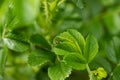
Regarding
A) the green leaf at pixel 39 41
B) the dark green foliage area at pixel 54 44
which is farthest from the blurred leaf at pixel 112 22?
the green leaf at pixel 39 41

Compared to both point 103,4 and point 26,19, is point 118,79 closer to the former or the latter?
point 26,19

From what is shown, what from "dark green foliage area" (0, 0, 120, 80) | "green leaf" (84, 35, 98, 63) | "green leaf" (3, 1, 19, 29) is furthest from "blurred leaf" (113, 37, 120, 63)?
"green leaf" (3, 1, 19, 29)

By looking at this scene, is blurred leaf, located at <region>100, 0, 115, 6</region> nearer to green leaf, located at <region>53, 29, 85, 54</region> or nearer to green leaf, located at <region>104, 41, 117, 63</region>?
green leaf, located at <region>104, 41, 117, 63</region>

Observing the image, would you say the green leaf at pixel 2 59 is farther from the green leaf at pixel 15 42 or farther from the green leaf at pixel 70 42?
the green leaf at pixel 70 42

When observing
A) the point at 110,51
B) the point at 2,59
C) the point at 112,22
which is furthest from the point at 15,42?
the point at 112,22

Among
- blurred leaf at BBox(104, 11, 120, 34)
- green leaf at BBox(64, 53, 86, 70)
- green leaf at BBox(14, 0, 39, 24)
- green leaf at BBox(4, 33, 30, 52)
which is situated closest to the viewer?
green leaf at BBox(64, 53, 86, 70)

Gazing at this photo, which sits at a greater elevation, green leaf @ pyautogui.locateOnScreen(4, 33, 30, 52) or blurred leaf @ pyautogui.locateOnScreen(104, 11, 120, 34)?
green leaf @ pyautogui.locateOnScreen(4, 33, 30, 52)
